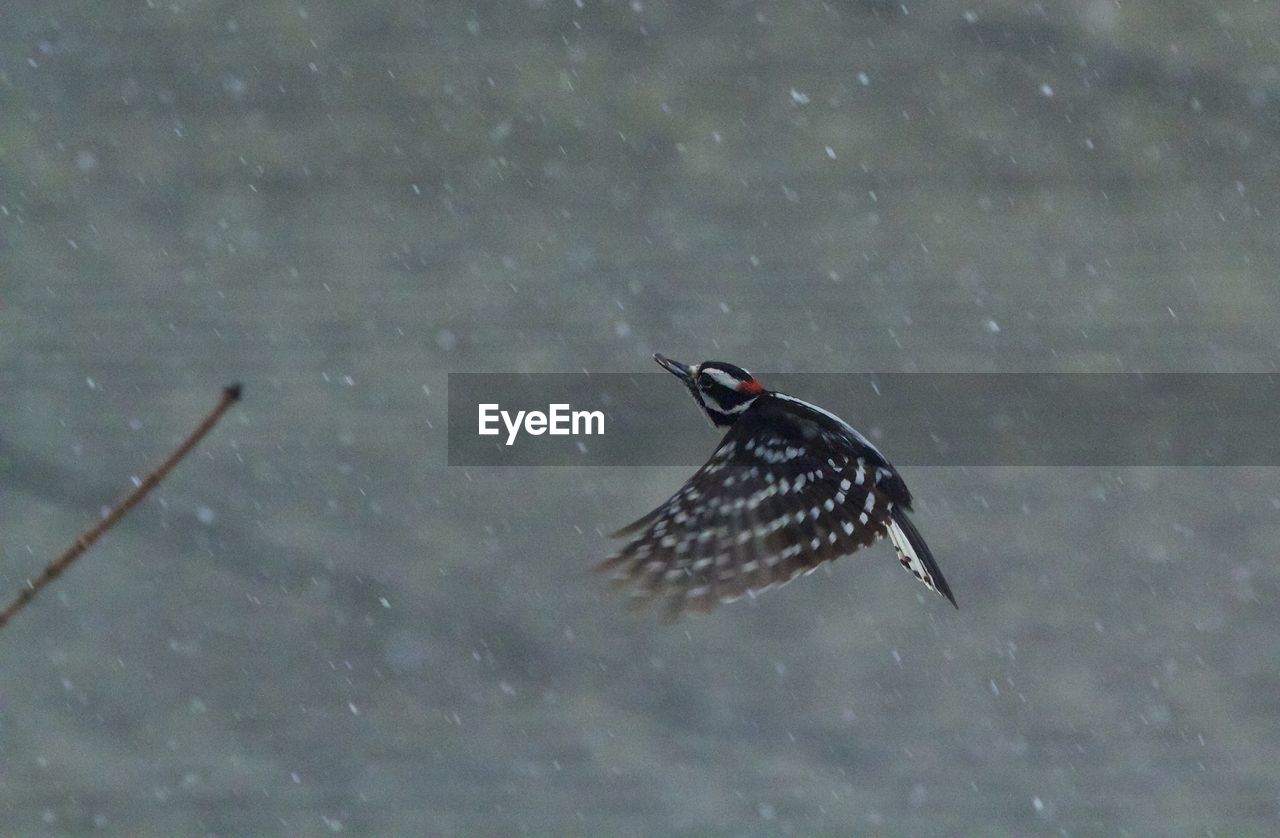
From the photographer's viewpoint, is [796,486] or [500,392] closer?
[796,486]

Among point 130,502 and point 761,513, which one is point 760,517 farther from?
point 130,502

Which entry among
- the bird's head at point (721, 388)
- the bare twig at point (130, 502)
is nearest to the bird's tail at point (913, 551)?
the bird's head at point (721, 388)

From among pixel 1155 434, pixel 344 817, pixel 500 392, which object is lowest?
pixel 344 817

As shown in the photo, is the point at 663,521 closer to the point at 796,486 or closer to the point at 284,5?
the point at 796,486

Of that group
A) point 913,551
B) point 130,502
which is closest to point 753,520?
point 913,551

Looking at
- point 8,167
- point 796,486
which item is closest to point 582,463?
point 8,167

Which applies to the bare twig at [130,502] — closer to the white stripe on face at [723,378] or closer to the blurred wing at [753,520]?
the blurred wing at [753,520]

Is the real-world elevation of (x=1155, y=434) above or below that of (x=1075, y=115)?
below

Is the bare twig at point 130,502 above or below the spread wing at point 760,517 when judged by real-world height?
above
